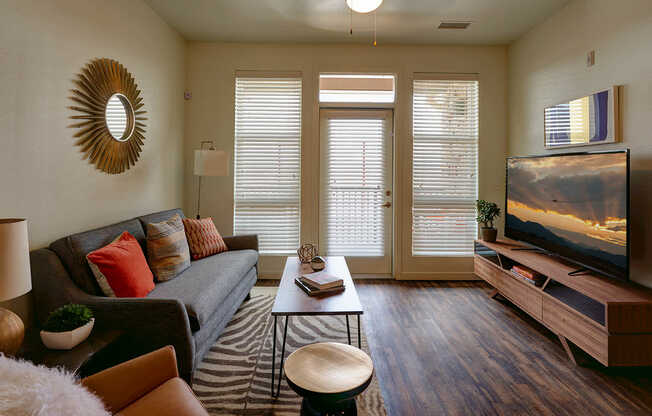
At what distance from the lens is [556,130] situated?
3096 millimetres

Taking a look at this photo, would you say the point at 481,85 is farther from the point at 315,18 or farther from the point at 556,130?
the point at 315,18

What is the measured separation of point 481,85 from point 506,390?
343cm

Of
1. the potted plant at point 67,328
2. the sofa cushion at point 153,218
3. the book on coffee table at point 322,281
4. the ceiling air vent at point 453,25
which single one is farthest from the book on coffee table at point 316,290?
the ceiling air vent at point 453,25

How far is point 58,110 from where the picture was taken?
6.85 ft

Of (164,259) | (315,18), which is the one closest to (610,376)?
(164,259)

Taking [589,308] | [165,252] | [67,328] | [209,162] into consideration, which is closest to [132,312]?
[67,328]

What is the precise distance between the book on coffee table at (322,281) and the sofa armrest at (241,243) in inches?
51.0

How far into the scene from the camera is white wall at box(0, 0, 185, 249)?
5.83ft

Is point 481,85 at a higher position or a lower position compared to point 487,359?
higher

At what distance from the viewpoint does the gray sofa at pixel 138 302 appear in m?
1.74

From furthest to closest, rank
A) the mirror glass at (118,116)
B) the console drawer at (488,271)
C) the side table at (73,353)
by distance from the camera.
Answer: the console drawer at (488,271) → the mirror glass at (118,116) → the side table at (73,353)

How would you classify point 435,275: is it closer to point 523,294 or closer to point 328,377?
point 523,294

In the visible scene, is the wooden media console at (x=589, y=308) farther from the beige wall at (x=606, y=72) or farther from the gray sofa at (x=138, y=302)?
the gray sofa at (x=138, y=302)

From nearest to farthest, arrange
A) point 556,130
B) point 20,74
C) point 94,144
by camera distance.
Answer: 1. point 20,74
2. point 94,144
3. point 556,130
